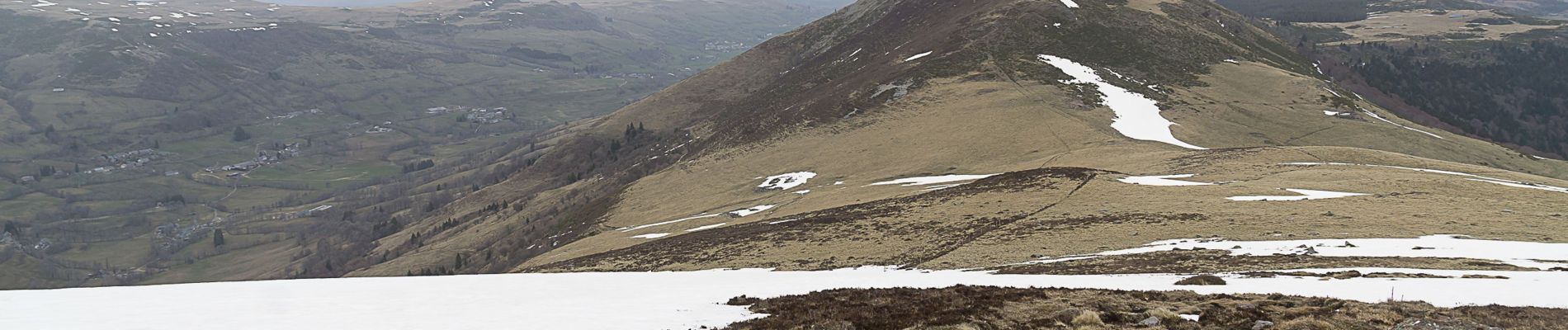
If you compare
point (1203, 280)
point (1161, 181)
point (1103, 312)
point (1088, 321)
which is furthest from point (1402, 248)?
point (1161, 181)

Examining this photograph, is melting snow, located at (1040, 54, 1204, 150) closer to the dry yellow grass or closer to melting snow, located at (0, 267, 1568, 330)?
the dry yellow grass

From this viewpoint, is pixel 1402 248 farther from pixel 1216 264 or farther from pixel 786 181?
pixel 786 181

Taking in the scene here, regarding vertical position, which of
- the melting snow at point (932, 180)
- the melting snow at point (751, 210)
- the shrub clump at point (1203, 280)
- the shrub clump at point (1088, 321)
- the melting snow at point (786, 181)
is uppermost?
the shrub clump at point (1088, 321)

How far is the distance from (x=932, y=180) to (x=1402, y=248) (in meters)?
47.2

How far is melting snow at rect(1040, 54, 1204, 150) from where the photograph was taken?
95.9 m

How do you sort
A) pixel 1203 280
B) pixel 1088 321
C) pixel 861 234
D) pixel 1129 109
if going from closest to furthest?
1. pixel 1088 321
2. pixel 1203 280
3. pixel 861 234
4. pixel 1129 109

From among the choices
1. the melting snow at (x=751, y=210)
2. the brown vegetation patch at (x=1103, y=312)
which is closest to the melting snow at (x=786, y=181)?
the melting snow at (x=751, y=210)

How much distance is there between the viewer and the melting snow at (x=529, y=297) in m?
27.7

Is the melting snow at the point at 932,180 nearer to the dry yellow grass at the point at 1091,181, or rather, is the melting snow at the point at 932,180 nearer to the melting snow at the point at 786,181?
the dry yellow grass at the point at 1091,181

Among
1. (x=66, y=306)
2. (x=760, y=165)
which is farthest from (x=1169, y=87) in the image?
(x=66, y=306)

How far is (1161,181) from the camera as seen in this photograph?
62906 millimetres

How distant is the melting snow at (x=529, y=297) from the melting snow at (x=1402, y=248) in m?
3.74

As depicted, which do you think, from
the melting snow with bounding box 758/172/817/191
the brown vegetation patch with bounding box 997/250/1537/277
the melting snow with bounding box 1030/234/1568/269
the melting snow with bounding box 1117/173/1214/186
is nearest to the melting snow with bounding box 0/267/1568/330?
the brown vegetation patch with bounding box 997/250/1537/277

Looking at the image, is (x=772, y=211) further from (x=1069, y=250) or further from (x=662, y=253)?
(x=1069, y=250)
